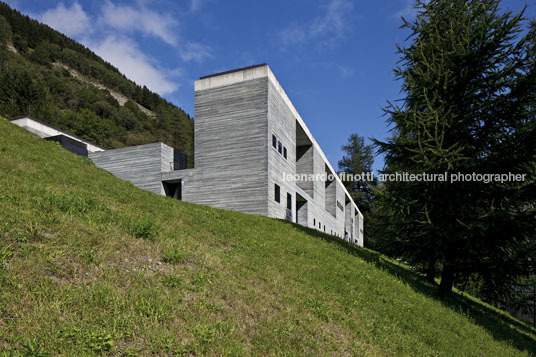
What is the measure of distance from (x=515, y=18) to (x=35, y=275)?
47.9ft

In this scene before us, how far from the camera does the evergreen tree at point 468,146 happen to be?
10.7 m

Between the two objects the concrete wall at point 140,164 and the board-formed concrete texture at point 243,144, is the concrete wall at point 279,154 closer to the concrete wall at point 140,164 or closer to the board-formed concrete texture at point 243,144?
the board-formed concrete texture at point 243,144

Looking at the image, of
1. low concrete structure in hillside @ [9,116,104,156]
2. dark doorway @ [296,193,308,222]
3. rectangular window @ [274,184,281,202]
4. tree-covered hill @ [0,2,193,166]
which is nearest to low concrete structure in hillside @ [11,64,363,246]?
rectangular window @ [274,184,281,202]

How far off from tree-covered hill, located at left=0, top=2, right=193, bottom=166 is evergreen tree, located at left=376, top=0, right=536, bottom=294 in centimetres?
1878

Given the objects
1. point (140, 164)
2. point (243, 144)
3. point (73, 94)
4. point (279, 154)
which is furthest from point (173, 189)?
point (73, 94)

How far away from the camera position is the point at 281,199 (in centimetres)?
2402

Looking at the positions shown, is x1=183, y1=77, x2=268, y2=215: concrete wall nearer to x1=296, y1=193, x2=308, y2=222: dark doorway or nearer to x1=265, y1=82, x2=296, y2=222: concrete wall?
x1=265, y1=82, x2=296, y2=222: concrete wall

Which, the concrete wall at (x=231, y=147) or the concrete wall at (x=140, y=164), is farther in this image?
the concrete wall at (x=140, y=164)

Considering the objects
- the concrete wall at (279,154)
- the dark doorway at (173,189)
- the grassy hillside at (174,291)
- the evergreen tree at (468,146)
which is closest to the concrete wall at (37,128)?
the dark doorway at (173,189)

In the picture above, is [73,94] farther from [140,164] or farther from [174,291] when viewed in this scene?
[174,291]

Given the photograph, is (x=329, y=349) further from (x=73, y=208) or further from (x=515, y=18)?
(x=515, y=18)

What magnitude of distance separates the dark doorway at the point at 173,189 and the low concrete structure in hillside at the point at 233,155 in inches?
3.0

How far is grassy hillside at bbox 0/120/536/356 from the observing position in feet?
13.4

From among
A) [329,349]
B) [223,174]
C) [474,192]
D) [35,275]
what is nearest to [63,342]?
[35,275]
